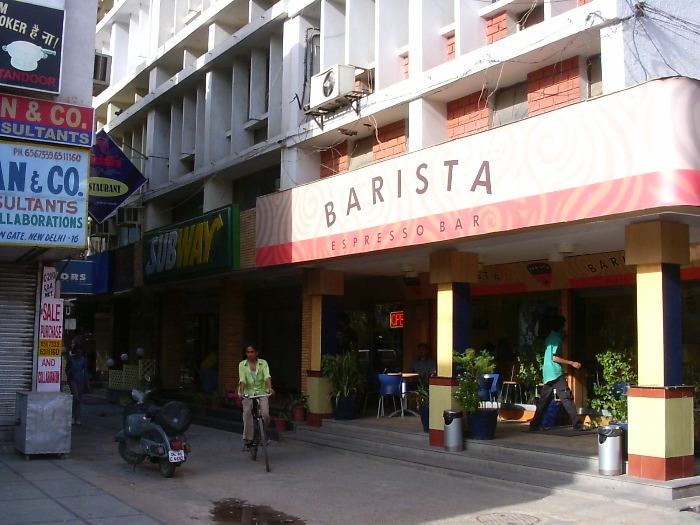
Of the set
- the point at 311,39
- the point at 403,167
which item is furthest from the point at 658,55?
the point at 311,39

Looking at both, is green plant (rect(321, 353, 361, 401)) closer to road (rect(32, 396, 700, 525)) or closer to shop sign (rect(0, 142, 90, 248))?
road (rect(32, 396, 700, 525))

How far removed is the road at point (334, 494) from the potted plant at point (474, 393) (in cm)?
112

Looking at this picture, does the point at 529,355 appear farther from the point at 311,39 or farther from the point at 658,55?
the point at 311,39

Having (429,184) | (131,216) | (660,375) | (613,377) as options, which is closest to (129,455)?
(429,184)

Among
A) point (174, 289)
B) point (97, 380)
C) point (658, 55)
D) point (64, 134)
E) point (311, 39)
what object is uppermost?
point (311, 39)

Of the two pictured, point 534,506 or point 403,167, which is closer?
point 534,506

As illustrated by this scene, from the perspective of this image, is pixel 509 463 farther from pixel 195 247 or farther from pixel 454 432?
pixel 195 247

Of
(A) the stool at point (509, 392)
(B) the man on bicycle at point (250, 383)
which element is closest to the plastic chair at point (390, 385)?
(A) the stool at point (509, 392)

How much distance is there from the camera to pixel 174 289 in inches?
910

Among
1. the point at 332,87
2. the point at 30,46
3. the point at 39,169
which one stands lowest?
the point at 39,169

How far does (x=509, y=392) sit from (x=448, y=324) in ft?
12.1

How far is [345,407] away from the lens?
48.8 feet

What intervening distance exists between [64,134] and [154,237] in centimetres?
977

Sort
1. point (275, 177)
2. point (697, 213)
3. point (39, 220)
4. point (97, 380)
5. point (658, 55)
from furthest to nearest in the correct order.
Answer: point (97, 380) → point (275, 177) → point (39, 220) → point (658, 55) → point (697, 213)
